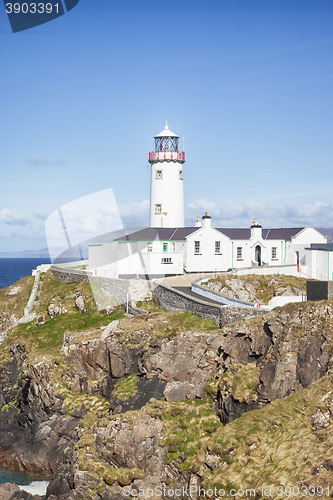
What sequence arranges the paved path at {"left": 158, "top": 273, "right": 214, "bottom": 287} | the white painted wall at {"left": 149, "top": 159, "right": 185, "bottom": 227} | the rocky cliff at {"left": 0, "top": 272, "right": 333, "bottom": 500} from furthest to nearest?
the white painted wall at {"left": 149, "top": 159, "right": 185, "bottom": 227}
the paved path at {"left": 158, "top": 273, "right": 214, "bottom": 287}
the rocky cliff at {"left": 0, "top": 272, "right": 333, "bottom": 500}

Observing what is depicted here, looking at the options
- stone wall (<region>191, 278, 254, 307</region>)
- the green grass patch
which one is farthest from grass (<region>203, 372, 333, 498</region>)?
the green grass patch

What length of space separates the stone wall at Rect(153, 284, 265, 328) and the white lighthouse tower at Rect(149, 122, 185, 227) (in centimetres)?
1698

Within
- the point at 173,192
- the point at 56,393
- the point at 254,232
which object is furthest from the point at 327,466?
the point at 173,192

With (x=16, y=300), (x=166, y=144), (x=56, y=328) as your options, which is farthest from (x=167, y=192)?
(x=56, y=328)

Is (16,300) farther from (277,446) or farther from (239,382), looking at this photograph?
(277,446)

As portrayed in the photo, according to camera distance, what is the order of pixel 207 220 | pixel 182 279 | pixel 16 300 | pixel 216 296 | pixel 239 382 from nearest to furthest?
pixel 239 382 → pixel 216 296 → pixel 182 279 → pixel 207 220 → pixel 16 300

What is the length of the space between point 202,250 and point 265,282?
8.47 m

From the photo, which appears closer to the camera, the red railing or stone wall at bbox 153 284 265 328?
stone wall at bbox 153 284 265 328

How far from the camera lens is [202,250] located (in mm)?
52125

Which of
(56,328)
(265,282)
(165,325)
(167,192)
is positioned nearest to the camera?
(165,325)

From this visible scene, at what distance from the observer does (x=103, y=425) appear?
1147 inches

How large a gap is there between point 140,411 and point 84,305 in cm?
1892

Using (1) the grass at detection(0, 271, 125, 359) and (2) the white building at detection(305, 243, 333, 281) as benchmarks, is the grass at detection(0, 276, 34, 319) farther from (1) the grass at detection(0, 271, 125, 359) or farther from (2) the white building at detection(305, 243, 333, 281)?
(2) the white building at detection(305, 243, 333, 281)

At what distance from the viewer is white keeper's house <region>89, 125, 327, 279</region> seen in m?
51.1
